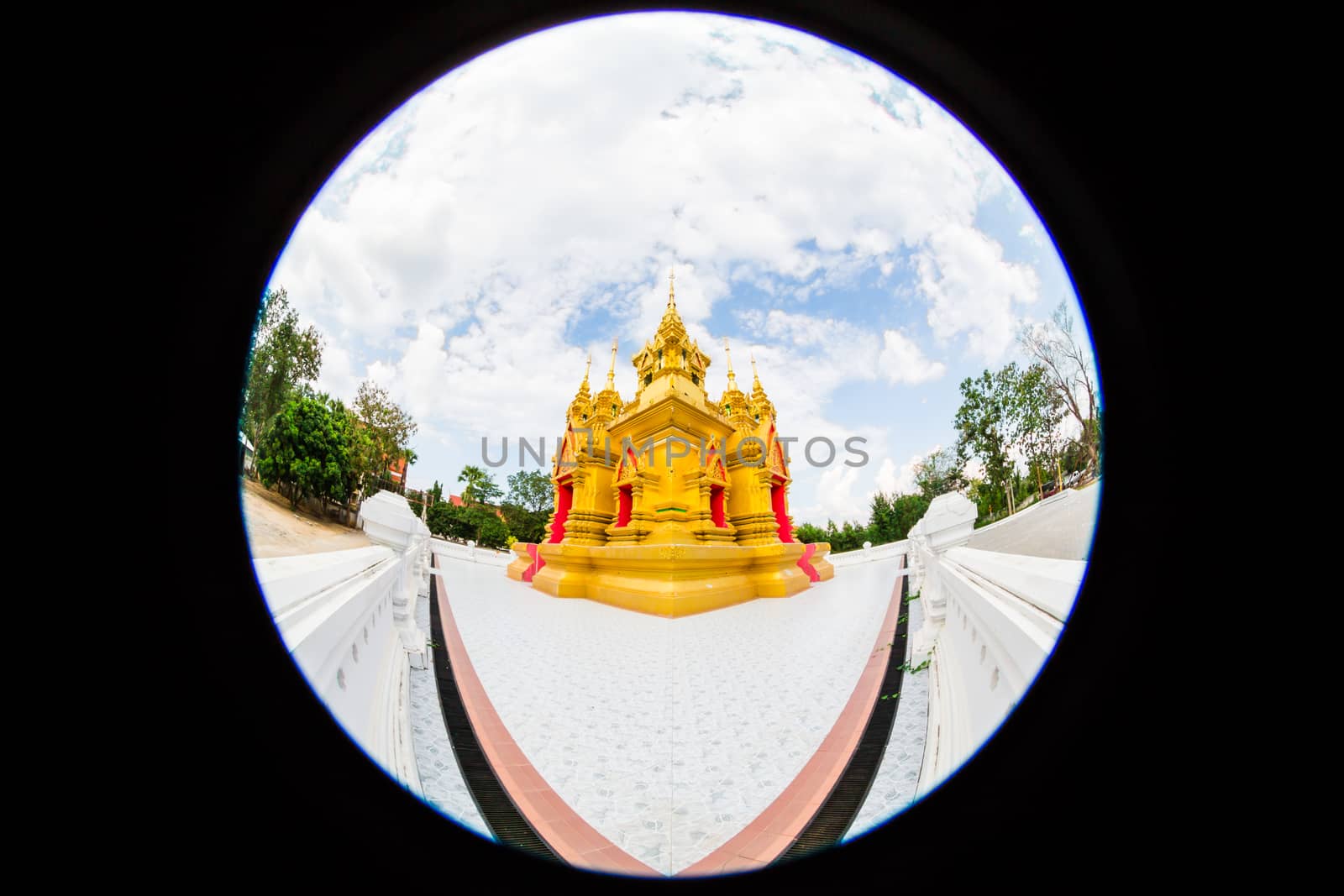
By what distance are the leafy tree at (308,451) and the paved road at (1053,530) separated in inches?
71.3

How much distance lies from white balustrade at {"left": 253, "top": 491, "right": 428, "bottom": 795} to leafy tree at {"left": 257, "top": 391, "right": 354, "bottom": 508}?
14cm

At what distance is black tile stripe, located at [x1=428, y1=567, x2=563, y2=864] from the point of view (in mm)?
1032

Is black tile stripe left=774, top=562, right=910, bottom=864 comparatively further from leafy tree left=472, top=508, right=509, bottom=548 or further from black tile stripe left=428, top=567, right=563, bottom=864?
leafy tree left=472, top=508, right=509, bottom=548

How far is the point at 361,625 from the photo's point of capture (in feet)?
4.57

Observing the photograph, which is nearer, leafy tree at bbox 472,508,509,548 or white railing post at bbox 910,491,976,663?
white railing post at bbox 910,491,976,663

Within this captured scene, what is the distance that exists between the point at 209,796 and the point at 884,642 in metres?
2.54

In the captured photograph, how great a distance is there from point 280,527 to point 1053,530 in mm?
1994

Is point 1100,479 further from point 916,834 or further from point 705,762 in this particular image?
point 705,762

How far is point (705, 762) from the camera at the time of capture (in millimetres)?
1409

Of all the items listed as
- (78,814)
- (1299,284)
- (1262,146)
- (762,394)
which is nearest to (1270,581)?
(1299,284)

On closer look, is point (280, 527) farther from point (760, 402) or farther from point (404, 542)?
point (760, 402)

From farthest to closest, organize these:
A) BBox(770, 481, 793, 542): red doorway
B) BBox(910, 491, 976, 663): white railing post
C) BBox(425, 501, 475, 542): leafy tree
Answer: BBox(770, 481, 793, 542): red doorway
BBox(425, 501, 475, 542): leafy tree
BBox(910, 491, 976, 663): white railing post

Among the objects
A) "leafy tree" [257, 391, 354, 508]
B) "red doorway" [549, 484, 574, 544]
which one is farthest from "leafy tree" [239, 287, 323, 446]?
"red doorway" [549, 484, 574, 544]

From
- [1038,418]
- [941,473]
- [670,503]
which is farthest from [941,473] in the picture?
[670,503]
